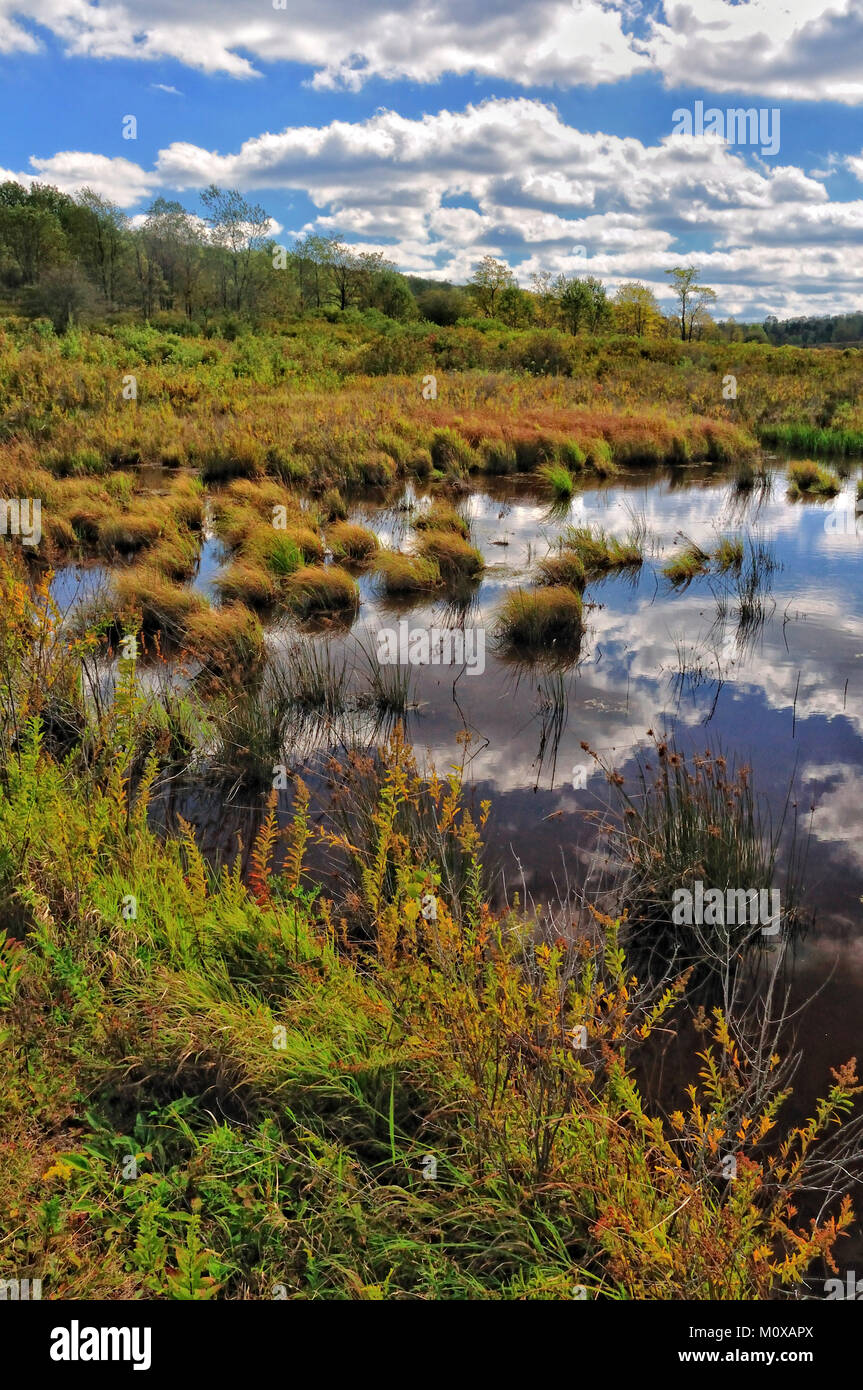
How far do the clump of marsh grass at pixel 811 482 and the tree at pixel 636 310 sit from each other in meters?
49.2

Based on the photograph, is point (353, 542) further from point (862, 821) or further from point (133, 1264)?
point (133, 1264)

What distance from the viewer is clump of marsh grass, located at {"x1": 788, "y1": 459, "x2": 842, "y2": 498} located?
46.0ft

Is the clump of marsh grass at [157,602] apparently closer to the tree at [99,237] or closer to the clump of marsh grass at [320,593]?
the clump of marsh grass at [320,593]

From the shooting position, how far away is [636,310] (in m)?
60.5

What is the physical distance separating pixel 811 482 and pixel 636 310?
52.4 meters

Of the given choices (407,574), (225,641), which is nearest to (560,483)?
(407,574)

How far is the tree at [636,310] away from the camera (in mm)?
59688

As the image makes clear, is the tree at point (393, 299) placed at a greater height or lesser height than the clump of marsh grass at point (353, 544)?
greater

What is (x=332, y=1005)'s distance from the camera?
270cm

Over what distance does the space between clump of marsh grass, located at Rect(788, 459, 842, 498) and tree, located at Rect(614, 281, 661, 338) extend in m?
49.2

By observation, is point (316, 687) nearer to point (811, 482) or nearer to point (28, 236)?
point (811, 482)

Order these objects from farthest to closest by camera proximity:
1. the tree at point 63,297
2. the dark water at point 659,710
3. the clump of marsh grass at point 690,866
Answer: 1. the tree at point 63,297
2. the dark water at point 659,710
3. the clump of marsh grass at point 690,866

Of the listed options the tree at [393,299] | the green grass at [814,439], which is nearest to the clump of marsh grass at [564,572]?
the green grass at [814,439]

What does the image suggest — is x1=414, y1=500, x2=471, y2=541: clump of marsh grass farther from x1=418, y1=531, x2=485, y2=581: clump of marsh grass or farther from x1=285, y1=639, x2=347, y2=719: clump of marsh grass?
x1=285, y1=639, x2=347, y2=719: clump of marsh grass
